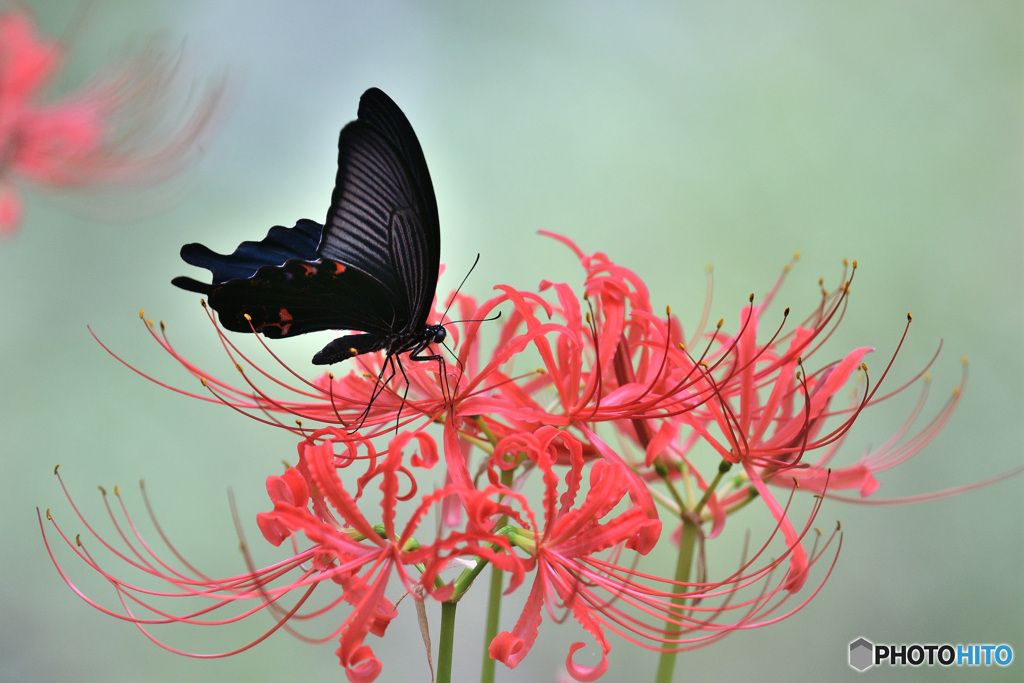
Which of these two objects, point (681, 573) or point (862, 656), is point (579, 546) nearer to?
point (681, 573)

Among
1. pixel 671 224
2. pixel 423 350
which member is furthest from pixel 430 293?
pixel 671 224

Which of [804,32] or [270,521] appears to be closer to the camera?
[270,521]

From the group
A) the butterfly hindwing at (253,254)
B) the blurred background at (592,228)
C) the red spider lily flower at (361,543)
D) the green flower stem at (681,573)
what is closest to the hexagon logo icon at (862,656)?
the green flower stem at (681,573)

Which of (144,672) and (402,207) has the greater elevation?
(402,207)

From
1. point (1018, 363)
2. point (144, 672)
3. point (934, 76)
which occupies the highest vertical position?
point (934, 76)

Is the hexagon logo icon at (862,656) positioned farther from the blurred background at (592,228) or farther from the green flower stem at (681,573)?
the blurred background at (592,228)

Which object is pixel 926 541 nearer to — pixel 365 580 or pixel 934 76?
pixel 934 76
